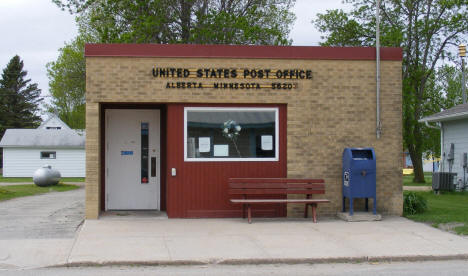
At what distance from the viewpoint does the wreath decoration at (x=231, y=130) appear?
12594 millimetres

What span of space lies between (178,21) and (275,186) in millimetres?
15686

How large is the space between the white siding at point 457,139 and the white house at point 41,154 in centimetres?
2634

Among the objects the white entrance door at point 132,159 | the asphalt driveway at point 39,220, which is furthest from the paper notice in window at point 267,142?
the asphalt driveway at point 39,220

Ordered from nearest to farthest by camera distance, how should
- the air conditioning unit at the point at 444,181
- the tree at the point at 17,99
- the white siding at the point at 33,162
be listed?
the air conditioning unit at the point at 444,181
the white siding at the point at 33,162
the tree at the point at 17,99

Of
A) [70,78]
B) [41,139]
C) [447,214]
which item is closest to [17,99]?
[41,139]

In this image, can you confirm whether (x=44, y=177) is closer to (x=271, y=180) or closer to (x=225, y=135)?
(x=225, y=135)

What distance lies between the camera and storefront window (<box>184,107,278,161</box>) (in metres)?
12.5

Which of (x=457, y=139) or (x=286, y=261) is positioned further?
(x=457, y=139)

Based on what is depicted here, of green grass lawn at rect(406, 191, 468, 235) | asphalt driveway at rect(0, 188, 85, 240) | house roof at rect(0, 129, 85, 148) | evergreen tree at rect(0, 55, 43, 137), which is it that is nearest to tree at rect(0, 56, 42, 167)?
evergreen tree at rect(0, 55, 43, 137)

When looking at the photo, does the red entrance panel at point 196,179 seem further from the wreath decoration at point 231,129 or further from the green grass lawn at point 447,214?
the green grass lawn at point 447,214

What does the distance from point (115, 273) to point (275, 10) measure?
24.1 m

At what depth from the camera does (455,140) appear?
70.2 feet

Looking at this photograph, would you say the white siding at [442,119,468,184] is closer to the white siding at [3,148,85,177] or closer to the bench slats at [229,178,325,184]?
the bench slats at [229,178,325,184]

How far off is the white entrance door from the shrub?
224 inches
